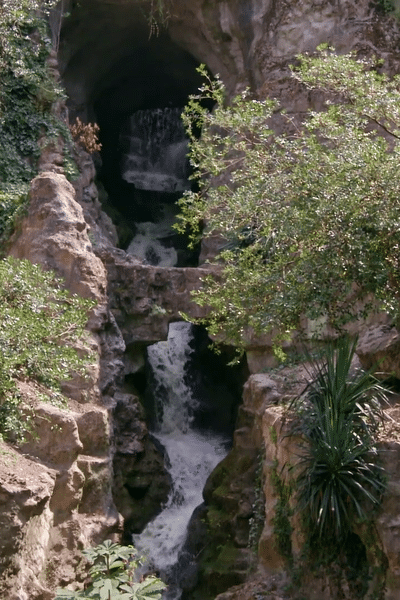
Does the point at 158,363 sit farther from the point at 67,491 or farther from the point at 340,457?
the point at 340,457

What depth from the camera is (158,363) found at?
18422 mm

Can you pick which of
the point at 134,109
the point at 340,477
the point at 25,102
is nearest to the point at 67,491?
the point at 340,477

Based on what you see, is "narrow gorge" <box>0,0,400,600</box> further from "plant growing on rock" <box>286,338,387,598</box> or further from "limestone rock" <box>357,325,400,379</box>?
"plant growing on rock" <box>286,338,387,598</box>

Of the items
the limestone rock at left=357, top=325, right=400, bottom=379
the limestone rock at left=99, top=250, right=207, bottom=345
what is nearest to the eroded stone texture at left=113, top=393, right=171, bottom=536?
the limestone rock at left=99, top=250, right=207, bottom=345

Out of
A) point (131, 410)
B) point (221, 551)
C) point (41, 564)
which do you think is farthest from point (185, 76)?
point (41, 564)

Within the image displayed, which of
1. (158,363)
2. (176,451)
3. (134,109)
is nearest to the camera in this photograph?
(176,451)

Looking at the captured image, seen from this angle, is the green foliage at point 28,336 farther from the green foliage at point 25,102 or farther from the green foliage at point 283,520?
the green foliage at point 25,102

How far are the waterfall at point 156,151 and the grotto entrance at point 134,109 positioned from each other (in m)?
0.04

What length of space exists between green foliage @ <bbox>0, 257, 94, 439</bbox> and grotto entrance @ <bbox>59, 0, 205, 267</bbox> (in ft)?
39.3

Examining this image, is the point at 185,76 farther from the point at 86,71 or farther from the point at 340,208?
the point at 340,208

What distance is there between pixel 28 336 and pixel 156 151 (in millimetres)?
18018

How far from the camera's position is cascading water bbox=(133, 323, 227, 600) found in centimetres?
1336

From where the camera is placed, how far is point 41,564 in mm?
8602

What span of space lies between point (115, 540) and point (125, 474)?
11.6ft
